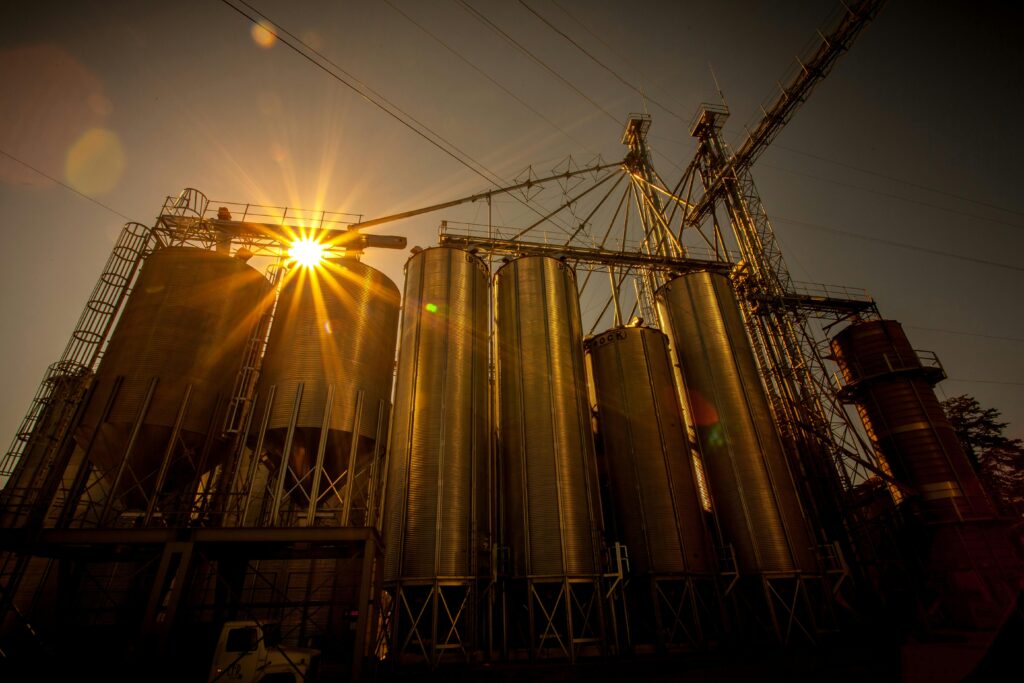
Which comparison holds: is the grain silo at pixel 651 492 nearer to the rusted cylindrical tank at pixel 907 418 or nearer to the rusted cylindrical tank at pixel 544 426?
the rusted cylindrical tank at pixel 544 426

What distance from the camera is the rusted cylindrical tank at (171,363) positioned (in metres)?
13.5

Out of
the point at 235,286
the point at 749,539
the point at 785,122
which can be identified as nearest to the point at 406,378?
the point at 235,286

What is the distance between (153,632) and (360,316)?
34.3ft

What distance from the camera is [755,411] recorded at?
Answer: 21000 mm

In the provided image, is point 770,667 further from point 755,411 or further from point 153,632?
point 153,632

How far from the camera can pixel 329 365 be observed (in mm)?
15406

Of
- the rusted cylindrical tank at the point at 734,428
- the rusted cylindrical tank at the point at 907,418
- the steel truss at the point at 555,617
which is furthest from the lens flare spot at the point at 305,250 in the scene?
the rusted cylindrical tank at the point at 907,418

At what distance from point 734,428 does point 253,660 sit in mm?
18875

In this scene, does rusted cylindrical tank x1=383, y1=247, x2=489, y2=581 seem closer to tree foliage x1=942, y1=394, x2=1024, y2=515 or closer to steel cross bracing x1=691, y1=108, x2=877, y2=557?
steel cross bracing x1=691, y1=108, x2=877, y2=557

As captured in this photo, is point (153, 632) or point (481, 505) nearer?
point (153, 632)

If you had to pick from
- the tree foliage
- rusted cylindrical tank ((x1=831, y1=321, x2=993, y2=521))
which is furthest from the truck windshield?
the tree foliage

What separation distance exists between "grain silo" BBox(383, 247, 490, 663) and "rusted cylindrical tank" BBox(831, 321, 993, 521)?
2350 centimetres

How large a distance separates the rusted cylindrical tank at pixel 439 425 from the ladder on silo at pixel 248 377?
510 centimetres

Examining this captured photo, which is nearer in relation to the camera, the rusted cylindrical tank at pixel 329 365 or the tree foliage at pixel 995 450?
the rusted cylindrical tank at pixel 329 365
